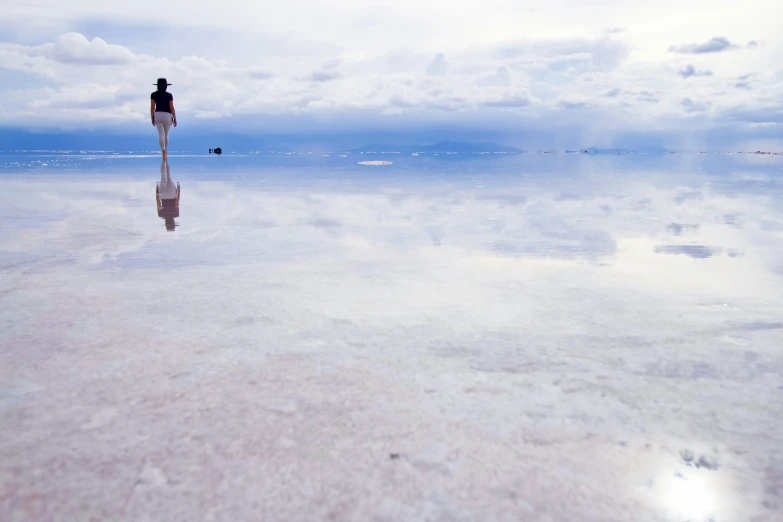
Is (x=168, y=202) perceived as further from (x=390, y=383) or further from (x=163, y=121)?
(x=390, y=383)

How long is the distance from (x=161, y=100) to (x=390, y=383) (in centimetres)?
1418

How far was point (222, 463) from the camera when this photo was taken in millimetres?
1697

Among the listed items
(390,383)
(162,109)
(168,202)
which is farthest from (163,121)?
(390,383)

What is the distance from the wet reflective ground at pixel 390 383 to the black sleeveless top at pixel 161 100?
1051cm

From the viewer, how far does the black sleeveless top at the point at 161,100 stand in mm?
14383

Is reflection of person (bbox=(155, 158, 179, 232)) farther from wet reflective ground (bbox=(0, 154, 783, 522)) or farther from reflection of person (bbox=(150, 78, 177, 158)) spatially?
reflection of person (bbox=(150, 78, 177, 158))

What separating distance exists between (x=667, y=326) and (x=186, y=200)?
7943 mm

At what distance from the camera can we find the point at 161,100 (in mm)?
14453

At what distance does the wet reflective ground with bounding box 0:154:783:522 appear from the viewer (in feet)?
5.19

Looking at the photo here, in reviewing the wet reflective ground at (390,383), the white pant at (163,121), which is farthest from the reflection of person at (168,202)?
the white pant at (163,121)

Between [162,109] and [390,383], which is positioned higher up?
[162,109]

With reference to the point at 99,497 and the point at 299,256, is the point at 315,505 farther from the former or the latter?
the point at 299,256

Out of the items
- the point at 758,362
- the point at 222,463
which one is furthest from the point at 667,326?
the point at 222,463

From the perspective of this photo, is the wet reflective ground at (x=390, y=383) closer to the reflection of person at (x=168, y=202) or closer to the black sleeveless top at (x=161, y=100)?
the reflection of person at (x=168, y=202)
